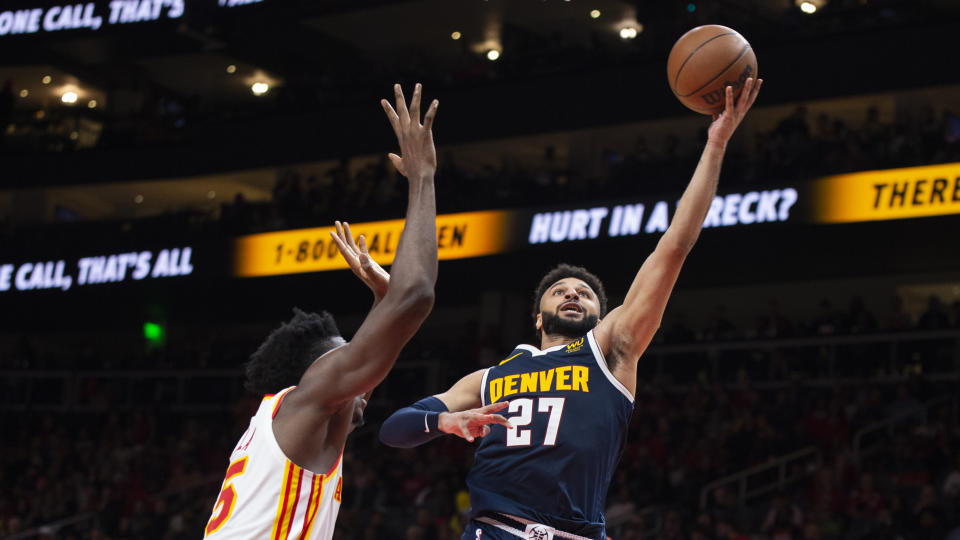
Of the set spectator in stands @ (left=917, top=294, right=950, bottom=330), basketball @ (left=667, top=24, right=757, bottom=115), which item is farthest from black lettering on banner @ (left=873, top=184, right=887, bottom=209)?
basketball @ (left=667, top=24, right=757, bottom=115)

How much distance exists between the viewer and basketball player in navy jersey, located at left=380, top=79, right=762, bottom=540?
4621mm

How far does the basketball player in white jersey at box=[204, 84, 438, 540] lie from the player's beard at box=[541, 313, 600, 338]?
4.26 ft

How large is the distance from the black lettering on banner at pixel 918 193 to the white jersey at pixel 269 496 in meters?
13.6

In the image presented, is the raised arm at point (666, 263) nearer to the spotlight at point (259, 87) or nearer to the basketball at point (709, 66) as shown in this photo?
the basketball at point (709, 66)

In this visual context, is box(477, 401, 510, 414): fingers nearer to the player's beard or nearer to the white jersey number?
the white jersey number

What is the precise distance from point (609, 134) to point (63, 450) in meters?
11.8

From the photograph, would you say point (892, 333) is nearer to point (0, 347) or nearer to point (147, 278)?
point (147, 278)

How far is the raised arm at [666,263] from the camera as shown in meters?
4.63

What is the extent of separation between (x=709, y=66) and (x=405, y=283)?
110 inches

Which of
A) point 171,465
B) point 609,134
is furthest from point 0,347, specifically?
point 609,134

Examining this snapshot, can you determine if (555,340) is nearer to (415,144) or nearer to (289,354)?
(289,354)

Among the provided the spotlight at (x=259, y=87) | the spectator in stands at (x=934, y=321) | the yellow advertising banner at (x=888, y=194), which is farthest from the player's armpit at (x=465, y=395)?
the spotlight at (x=259, y=87)

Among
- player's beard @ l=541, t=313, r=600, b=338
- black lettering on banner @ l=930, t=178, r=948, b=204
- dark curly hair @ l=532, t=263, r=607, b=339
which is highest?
black lettering on banner @ l=930, t=178, r=948, b=204

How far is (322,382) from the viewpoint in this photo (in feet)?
11.4
